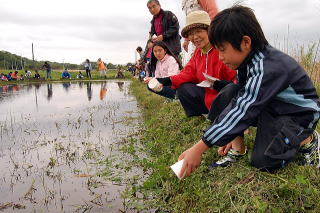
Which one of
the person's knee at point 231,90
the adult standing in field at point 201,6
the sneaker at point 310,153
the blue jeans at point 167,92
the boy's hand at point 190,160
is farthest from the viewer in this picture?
the blue jeans at point 167,92

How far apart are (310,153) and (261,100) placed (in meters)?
0.74

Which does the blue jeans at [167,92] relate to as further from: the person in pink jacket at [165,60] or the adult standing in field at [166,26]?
the adult standing in field at [166,26]

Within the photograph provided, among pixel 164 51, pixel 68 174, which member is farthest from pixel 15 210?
pixel 164 51

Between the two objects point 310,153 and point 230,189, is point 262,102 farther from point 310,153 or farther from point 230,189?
point 310,153

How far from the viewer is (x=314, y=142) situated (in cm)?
244

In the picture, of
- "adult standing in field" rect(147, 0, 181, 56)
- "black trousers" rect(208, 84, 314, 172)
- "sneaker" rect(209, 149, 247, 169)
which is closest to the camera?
"black trousers" rect(208, 84, 314, 172)

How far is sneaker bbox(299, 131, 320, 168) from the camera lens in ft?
7.91

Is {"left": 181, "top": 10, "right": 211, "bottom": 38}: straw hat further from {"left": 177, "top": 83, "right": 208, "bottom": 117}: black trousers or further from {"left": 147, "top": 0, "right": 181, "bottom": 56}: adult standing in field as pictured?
{"left": 147, "top": 0, "right": 181, "bottom": 56}: adult standing in field

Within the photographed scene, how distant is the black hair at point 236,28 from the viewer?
207 cm

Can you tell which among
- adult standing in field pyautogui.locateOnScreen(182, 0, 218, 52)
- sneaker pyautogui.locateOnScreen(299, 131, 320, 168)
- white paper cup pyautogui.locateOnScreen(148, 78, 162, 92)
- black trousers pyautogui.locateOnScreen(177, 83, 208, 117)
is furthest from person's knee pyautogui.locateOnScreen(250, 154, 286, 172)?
adult standing in field pyautogui.locateOnScreen(182, 0, 218, 52)

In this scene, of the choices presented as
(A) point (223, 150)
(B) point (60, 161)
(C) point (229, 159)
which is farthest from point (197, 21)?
(B) point (60, 161)

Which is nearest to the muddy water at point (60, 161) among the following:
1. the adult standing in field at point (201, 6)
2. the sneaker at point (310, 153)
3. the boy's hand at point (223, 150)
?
the boy's hand at point (223, 150)

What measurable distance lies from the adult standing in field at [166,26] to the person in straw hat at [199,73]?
7.50ft

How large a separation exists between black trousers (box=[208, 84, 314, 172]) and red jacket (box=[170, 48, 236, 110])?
134 centimetres
